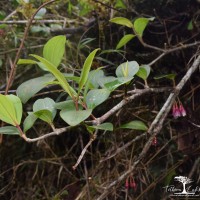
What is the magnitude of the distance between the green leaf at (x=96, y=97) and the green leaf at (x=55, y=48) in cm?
11

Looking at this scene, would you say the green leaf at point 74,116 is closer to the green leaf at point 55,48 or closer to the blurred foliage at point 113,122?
the green leaf at point 55,48

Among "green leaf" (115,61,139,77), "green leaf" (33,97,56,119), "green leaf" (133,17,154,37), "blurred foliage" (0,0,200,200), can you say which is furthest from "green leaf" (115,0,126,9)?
"green leaf" (33,97,56,119)

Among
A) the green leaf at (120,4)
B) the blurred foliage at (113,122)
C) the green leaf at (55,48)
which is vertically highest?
the green leaf at (120,4)

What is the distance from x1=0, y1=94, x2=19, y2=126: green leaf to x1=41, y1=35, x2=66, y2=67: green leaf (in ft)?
0.49

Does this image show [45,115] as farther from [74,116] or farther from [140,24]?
[140,24]

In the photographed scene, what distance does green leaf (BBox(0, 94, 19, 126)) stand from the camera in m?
0.51

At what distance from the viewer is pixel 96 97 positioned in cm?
56

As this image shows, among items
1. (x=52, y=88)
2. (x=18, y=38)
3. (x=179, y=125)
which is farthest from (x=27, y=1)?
(x=179, y=125)

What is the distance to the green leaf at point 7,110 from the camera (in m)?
0.51

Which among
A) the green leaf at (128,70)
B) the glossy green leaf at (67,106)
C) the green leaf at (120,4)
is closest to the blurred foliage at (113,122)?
the green leaf at (120,4)

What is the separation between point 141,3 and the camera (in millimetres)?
1012

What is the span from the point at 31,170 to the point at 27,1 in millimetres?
553

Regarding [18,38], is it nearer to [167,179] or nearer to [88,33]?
[88,33]

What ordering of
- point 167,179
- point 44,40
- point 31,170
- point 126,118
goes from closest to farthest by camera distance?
point 167,179, point 126,118, point 31,170, point 44,40
